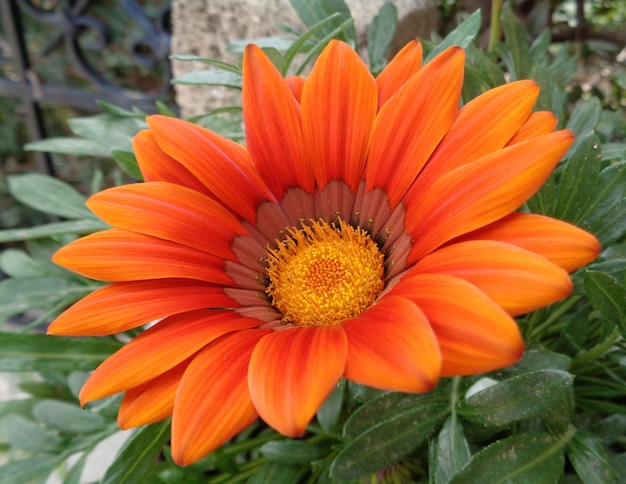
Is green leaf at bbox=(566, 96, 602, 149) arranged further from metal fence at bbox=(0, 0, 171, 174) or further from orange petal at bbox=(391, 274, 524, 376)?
metal fence at bbox=(0, 0, 171, 174)

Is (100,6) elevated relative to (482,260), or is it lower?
lower

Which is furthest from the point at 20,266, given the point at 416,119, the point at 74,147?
the point at 416,119

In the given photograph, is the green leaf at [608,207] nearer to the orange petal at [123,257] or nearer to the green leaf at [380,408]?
the green leaf at [380,408]

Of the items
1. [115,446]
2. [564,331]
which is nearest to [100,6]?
[115,446]

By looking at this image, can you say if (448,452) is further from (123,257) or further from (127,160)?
(127,160)

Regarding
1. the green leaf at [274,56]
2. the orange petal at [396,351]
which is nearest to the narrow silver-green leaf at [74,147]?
the green leaf at [274,56]

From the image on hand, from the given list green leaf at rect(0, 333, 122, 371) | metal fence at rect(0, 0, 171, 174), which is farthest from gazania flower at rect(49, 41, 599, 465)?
metal fence at rect(0, 0, 171, 174)

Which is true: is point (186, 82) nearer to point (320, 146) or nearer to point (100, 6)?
point (320, 146)
